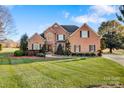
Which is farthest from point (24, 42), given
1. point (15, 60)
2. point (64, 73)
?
point (64, 73)

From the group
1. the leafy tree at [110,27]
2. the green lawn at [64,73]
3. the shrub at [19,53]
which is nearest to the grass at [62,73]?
the green lawn at [64,73]

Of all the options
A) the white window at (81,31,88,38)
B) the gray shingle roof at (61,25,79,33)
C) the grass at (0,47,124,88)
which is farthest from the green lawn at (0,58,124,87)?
the gray shingle roof at (61,25,79,33)

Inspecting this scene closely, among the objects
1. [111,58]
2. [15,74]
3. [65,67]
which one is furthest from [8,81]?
[111,58]

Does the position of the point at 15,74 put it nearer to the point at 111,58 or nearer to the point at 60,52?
the point at 60,52

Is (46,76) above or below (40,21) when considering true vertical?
below
